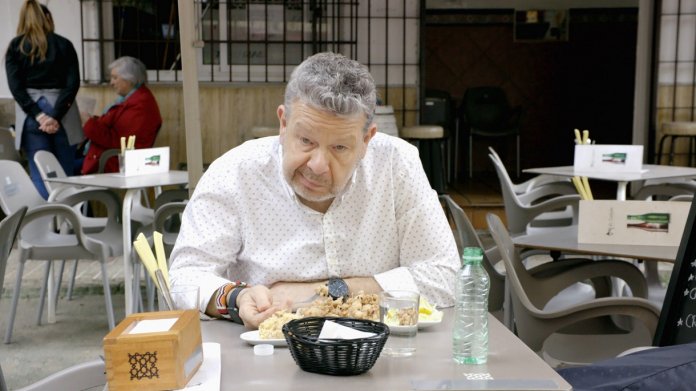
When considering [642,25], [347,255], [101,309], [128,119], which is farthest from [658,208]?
[642,25]

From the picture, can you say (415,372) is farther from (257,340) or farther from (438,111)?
(438,111)

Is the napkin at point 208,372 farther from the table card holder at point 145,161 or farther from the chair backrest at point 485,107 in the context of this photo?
the chair backrest at point 485,107

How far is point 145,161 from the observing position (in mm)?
5609

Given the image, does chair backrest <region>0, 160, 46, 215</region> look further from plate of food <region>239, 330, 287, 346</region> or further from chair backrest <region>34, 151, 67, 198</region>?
plate of food <region>239, 330, 287, 346</region>

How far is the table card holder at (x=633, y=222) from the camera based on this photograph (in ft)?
10.5

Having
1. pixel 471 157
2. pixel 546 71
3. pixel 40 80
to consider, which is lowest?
pixel 471 157

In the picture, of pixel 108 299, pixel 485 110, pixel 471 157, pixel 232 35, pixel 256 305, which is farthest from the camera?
pixel 471 157

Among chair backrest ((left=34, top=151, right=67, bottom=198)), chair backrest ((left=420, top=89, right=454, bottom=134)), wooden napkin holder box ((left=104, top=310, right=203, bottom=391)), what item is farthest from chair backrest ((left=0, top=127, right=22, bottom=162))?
wooden napkin holder box ((left=104, top=310, right=203, bottom=391))

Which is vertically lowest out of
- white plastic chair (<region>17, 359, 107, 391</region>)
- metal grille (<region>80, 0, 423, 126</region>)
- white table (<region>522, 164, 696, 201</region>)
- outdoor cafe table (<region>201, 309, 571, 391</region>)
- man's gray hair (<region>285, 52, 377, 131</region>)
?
white plastic chair (<region>17, 359, 107, 391</region>)

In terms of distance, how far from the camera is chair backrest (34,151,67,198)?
5.67 meters

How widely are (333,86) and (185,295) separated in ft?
2.04

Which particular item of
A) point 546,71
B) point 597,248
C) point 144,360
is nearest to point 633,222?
point 597,248

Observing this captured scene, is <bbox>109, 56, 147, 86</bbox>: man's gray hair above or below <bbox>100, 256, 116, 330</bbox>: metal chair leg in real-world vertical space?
above

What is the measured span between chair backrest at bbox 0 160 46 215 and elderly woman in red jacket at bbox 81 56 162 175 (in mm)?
2066
